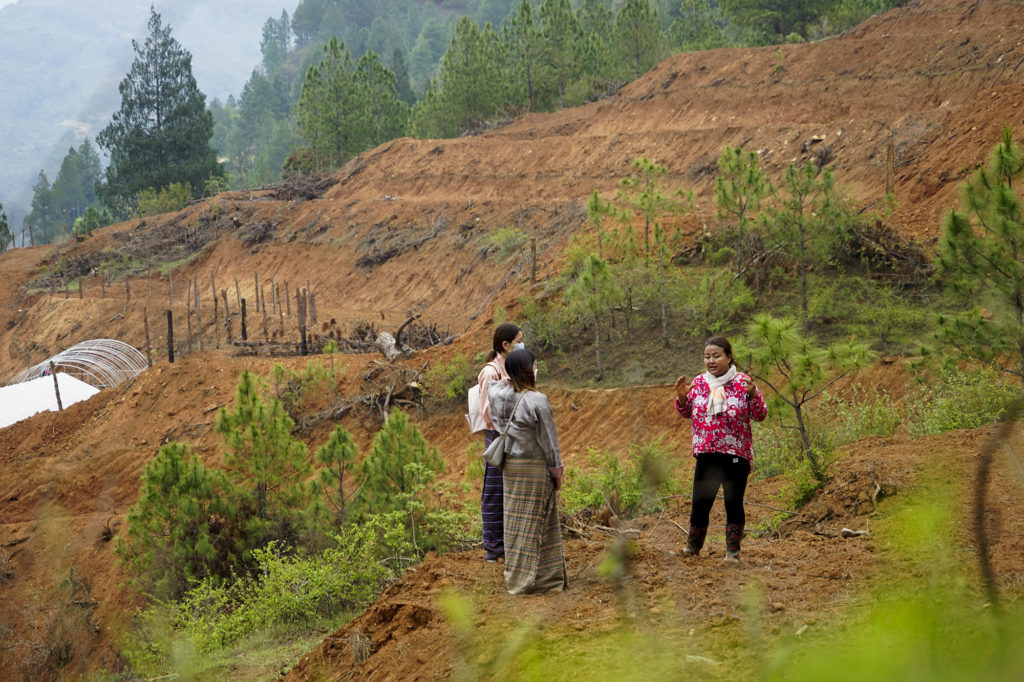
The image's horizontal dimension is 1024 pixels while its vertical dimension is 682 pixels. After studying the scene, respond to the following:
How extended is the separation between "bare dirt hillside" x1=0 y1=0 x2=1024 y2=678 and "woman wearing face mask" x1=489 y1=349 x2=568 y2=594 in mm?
212

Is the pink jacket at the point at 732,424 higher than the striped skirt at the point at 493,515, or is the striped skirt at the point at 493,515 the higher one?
the pink jacket at the point at 732,424

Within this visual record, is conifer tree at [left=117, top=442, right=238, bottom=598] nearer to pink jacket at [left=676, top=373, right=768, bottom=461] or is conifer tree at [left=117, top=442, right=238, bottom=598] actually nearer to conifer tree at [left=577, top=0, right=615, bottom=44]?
pink jacket at [left=676, top=373, right=768, bottom=461]

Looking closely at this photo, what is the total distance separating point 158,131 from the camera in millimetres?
55812

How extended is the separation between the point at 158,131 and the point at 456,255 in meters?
35.7

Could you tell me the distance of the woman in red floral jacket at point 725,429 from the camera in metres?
5.17

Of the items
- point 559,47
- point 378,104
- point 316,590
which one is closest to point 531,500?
point 316,590

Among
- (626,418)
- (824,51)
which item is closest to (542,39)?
(824,51)

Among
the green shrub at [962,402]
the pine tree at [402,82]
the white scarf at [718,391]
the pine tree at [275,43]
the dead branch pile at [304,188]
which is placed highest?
the pine tree at [275,43]

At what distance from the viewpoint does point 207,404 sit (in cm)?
1900

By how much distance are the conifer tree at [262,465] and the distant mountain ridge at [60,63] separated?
5.74 metres

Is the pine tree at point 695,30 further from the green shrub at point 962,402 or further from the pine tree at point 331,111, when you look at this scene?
the green shrub at point 962,402

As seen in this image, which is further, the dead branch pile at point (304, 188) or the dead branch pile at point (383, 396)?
the dead branch pile at point (304, 188)

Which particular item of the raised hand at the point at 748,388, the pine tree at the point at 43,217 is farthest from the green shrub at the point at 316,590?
the pine tree at the point at 43,217

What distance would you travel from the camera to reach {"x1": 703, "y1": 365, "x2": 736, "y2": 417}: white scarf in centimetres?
518
